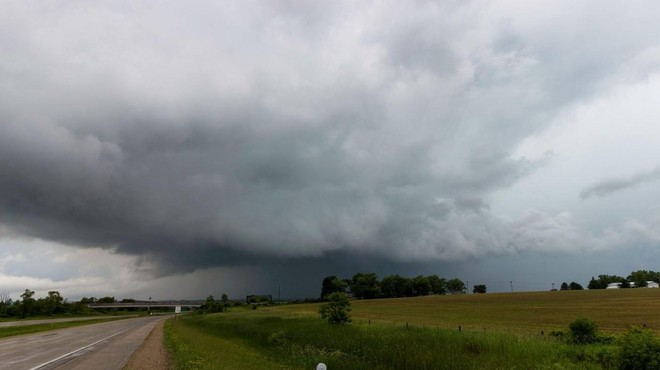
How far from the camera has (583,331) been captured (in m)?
21.6

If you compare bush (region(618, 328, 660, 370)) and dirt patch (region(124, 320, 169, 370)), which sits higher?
bush (region(618, 328, 660, 370))

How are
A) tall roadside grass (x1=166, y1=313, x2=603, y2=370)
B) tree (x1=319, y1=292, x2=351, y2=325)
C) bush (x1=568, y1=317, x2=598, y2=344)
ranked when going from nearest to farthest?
tall roadside grass (x1=166, y1=313, x2=603, y2=370) → bush (x1=568, y1=317, x2=598, y2=344) → tree (x1=319, y1=292, x2=351, y2=325)

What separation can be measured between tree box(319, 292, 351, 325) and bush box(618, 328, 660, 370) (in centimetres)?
2672

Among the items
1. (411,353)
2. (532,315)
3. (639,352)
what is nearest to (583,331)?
(411,353)

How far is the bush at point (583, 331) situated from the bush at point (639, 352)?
7.64 meters

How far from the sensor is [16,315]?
144125 mm

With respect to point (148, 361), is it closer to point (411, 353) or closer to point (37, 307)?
point (411, 353)

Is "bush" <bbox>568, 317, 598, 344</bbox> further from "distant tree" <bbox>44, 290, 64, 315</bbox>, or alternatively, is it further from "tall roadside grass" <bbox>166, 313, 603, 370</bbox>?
"distant tree" <bbox>44, 290, 64, 315</bbox>

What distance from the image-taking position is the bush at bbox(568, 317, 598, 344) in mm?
21234

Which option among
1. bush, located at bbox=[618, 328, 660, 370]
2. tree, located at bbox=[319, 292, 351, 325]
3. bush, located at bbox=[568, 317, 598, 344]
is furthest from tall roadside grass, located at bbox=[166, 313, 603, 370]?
tree, located at bbox=[319, 292, 351, 325]

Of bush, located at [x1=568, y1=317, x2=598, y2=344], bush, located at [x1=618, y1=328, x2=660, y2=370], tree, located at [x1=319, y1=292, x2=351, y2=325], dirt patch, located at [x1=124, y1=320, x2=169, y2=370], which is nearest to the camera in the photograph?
bush, located at [x1=618, y1=328, x2=660, y2=370]

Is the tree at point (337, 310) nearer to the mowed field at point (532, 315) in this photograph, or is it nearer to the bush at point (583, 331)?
the mowed field at point (532, 315)

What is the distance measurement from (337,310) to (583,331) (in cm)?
2136

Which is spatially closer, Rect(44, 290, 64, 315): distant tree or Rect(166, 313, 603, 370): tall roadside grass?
Rect(166, 313, 603, 370): tall roadside grass
